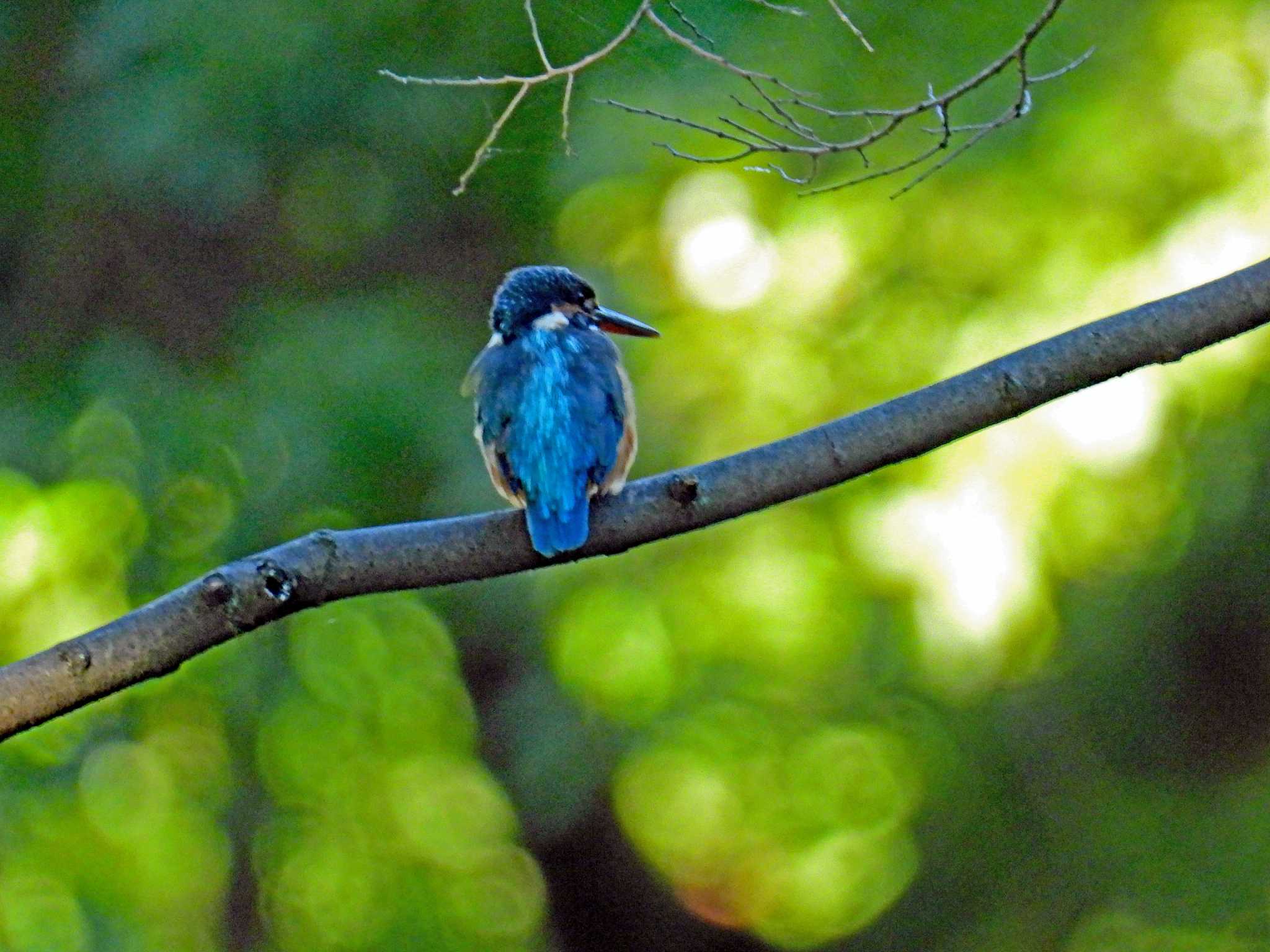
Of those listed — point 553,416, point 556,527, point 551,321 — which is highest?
point 551,321

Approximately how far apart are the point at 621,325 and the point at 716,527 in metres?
0.99

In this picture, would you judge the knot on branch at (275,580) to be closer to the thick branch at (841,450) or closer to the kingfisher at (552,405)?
the thick branch at (841,450)

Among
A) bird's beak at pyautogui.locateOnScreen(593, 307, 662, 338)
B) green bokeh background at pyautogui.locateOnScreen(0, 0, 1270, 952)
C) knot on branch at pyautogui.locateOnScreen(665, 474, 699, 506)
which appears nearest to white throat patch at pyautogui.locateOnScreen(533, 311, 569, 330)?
bird's beak at pyautogui.locateOnScreen(593, 307, 662, 338)

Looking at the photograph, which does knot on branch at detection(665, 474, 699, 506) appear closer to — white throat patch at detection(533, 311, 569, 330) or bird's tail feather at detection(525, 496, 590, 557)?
bird's tail feather at detection(525, 496, 590, 557)

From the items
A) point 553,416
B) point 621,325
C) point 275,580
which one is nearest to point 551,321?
point 621,325

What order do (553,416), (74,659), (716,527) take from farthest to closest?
(716,527) < (553,416) < (74,659)

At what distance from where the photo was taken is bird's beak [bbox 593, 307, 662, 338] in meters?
3.00

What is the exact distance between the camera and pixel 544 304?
2877 millimetres

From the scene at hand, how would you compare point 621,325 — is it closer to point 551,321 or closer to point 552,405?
point 551,321

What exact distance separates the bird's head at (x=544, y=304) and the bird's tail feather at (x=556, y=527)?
2.30 ft

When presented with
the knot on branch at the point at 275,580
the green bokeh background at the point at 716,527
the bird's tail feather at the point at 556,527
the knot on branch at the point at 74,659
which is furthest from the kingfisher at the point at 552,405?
the green bokeh background at the point at 716,527

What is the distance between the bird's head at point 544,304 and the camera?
284 cm

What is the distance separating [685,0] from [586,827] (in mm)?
2216

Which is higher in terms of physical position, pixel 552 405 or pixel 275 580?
pixel 552 405
